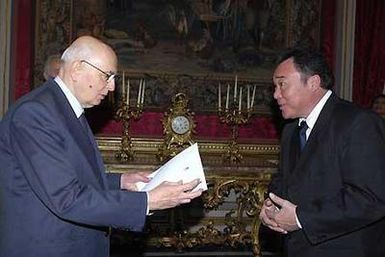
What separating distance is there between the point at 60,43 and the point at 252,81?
233cm

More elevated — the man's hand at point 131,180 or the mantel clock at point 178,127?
the man's hand at point 131,180

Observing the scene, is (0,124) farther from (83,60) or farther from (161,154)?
(161,154)

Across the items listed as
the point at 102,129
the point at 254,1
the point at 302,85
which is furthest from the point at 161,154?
the point at 302,85

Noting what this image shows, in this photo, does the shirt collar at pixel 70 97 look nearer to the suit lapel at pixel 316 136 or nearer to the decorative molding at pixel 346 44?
the suit lapel at pixel 316 136

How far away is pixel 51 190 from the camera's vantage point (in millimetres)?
2506

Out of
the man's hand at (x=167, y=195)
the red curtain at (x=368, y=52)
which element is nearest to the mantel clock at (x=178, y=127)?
the red curtain at (x=368, y=52)

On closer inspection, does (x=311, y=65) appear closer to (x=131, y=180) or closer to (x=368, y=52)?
(x=131, y=180)

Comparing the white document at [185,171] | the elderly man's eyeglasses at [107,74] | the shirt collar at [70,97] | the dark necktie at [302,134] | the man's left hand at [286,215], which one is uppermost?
the elderly man's eyeglasses at [107,74]

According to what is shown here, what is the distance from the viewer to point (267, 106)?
7.54m

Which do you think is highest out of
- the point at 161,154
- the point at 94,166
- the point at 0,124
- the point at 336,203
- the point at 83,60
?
the point at 83,60

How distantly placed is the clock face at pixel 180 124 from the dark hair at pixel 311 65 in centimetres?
303

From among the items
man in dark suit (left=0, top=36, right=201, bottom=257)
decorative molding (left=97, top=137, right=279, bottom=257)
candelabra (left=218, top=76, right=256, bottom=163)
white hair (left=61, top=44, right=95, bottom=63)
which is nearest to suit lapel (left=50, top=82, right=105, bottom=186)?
man in dark suit (left=0, top=36, right=201, bottom=257)

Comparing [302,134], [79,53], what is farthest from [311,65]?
[79,53]

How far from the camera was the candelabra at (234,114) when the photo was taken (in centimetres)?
648
